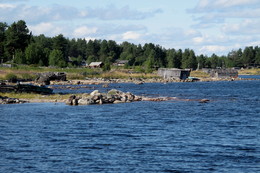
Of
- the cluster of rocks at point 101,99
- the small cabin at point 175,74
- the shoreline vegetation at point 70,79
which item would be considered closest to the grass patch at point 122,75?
the shoreline vegetation at point 70,79

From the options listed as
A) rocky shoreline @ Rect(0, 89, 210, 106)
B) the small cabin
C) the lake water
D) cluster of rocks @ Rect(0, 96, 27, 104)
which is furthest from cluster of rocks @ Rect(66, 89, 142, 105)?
the small cabin

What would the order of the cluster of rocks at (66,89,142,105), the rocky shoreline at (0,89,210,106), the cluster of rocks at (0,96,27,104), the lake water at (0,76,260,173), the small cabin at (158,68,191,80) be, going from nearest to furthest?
the lake water at (0,76,260,173) < the cluster of rocks at (66,89,142,105) < the rocky shoreline at (0,89,210,106) < the cluster of rocks at (0,96,27,104) < the small cabin at (158,68,191,80)

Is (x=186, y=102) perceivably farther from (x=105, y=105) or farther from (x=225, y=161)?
(x=225, y=161)

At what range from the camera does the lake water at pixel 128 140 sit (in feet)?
88.9

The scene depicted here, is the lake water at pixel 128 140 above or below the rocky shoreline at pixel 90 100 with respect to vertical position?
below

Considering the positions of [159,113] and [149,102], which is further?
[149,102]

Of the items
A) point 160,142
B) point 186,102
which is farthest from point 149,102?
point 160,142

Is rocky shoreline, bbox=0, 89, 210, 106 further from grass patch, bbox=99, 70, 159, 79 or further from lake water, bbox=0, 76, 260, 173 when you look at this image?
grass patch, bbox=99, 70, 159, 79

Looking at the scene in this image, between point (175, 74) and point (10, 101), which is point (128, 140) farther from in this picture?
point (175, 74)

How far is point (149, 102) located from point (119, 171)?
46.2 meters

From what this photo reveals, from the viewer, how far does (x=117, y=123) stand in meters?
45.8

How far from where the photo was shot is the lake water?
2711cm

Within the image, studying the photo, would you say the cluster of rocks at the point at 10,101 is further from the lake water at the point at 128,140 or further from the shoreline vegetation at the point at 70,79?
the lake water at the point at 128,140

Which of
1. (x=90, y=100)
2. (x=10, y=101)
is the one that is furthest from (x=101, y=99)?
(x=10, y=101)
